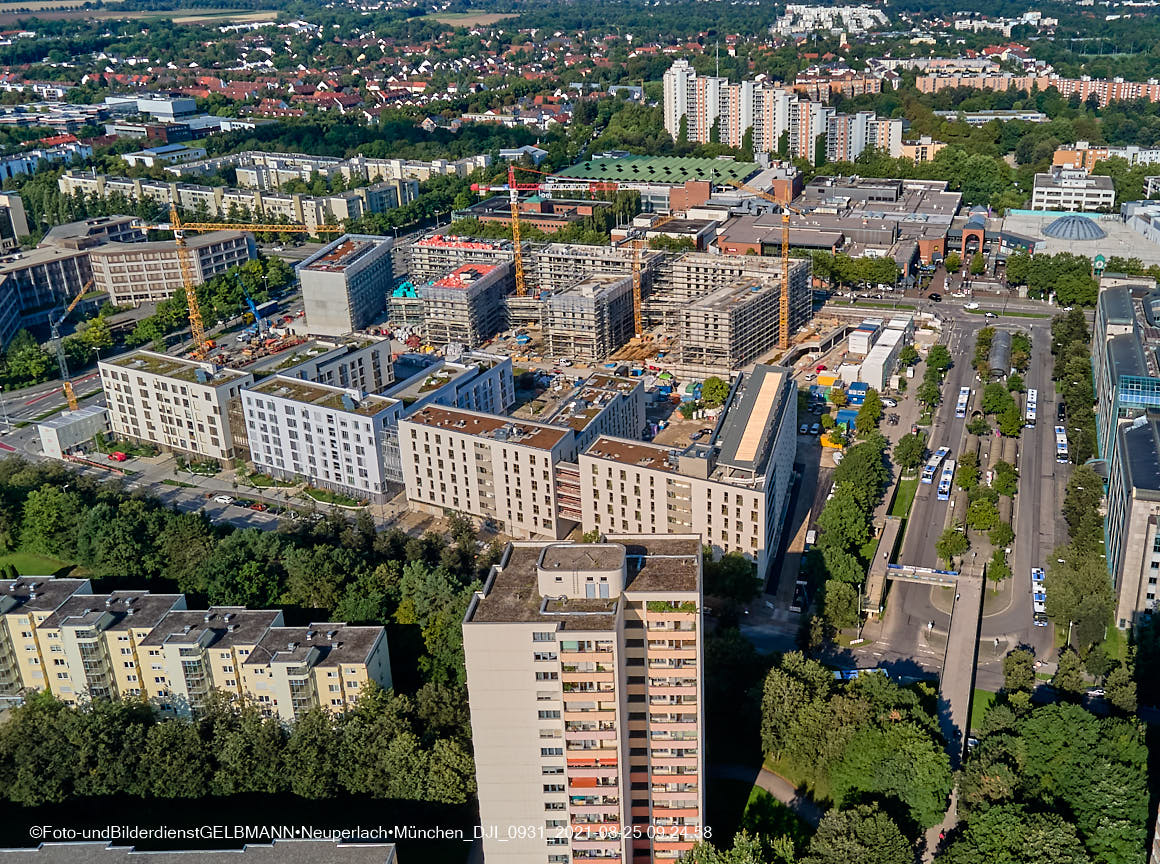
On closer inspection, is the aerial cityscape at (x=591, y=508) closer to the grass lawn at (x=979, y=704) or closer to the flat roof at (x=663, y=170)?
the grass lawn at (x=979, y=704)

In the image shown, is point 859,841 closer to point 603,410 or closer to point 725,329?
point 603,410

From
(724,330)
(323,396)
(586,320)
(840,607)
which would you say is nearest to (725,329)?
(724,330)

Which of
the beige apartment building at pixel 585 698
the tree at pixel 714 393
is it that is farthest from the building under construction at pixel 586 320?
the beige apartment building at pixel 585 698

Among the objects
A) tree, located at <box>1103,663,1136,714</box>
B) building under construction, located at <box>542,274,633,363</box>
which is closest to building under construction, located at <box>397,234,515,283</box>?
building under construction, located at <box>542,274,633,363</box>

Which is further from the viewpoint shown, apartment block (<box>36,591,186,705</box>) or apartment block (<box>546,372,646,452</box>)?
apartment block (<box>546,372,646,452</box>)

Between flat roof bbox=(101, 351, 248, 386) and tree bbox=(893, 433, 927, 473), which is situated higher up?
flat roof bbox=(101, 351, 248, 386)

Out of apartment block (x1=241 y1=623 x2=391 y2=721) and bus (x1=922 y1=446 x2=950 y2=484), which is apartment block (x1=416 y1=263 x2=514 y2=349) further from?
apartment block (x1=241 y1=623 x2=391 y2=721)
